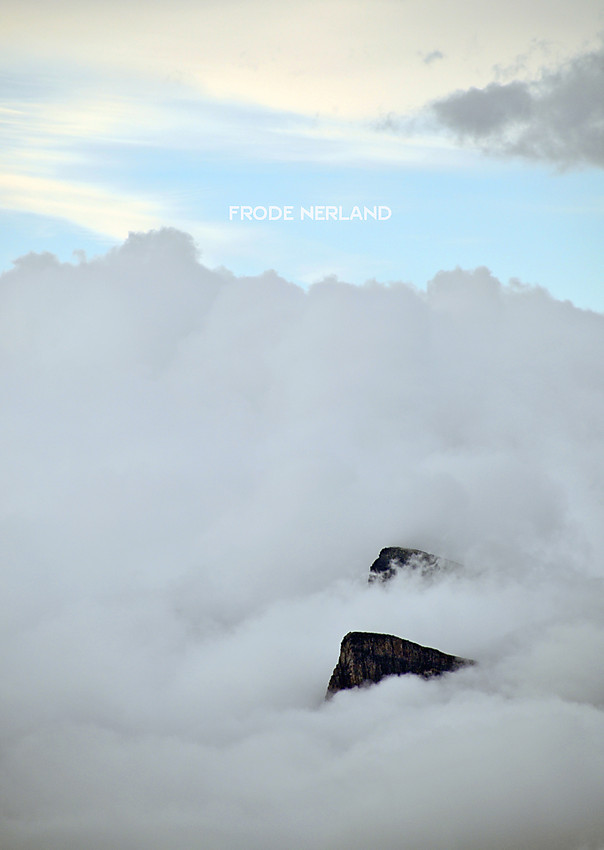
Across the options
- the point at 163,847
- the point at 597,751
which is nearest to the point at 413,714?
the point at 597,751

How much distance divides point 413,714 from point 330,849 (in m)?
35.5

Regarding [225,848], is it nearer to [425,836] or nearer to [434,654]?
[425,836]

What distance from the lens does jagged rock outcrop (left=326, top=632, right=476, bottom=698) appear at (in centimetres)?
17900

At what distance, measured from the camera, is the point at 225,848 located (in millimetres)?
196500

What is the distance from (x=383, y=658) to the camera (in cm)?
18000

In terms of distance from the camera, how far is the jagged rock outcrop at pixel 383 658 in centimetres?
17900

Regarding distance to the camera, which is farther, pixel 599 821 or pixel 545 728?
pixel 545 728

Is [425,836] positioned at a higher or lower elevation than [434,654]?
lower

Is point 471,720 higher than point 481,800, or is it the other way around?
point 471,720

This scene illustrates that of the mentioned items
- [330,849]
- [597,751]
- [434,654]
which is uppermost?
[434,654]

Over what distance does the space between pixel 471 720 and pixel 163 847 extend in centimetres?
7856

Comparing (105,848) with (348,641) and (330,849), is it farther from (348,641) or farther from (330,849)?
(348,641)

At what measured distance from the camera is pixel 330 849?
190m

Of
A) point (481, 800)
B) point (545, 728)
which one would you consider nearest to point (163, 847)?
point (481, 800)
